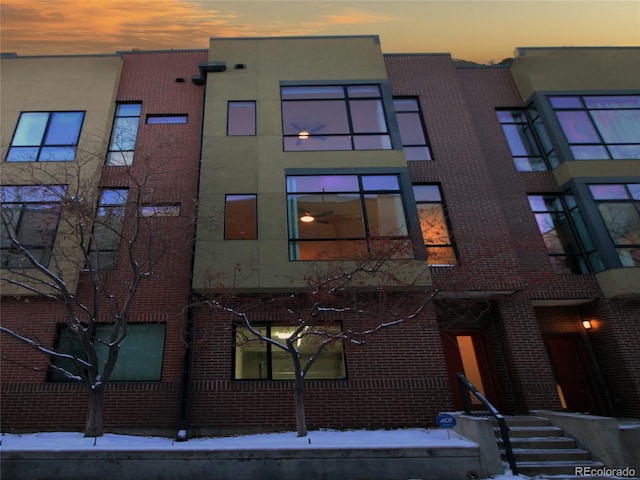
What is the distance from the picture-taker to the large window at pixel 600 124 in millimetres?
12406

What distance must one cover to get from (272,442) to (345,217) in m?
5.79

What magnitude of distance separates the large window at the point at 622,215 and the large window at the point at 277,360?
8.63 meters

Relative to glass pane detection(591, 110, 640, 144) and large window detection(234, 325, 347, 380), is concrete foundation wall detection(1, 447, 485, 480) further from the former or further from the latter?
glass pane detection(591, 110, 640, 144)

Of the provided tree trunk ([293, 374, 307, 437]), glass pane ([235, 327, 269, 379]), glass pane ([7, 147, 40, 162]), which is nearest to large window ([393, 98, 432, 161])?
glass pane ([235, 327, 269, 379])

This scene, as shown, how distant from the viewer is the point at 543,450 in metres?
7.23

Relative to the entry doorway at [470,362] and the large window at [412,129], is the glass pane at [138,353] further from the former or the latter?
the large window at [412,129]

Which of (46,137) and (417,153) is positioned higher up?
(46,137)

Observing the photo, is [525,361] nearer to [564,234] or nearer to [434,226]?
[434,226]

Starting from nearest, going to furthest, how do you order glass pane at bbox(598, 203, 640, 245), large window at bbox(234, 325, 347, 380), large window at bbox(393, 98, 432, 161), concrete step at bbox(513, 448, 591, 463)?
concrete step at bbox(513, 448, 591, 463), large window at bbox(234, 325, 347, 380), glass pane at bbox(598, 203, 640, 245), large window at bbox(393, 98, 432, 161)

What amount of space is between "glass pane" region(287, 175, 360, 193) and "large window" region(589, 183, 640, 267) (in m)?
7.61

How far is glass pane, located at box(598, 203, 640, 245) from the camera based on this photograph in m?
11.0

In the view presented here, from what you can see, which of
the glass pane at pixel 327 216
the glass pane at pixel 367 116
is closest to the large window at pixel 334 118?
the glass pane at pixel 367 116

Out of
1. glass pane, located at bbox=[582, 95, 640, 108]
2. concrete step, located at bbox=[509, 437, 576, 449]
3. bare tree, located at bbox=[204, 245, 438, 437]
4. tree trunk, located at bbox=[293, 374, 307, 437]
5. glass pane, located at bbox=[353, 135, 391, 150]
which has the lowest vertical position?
concrete step, located at bbox=[509, 437, 576, 449]

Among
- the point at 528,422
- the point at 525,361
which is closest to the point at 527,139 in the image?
the point at 525,361
